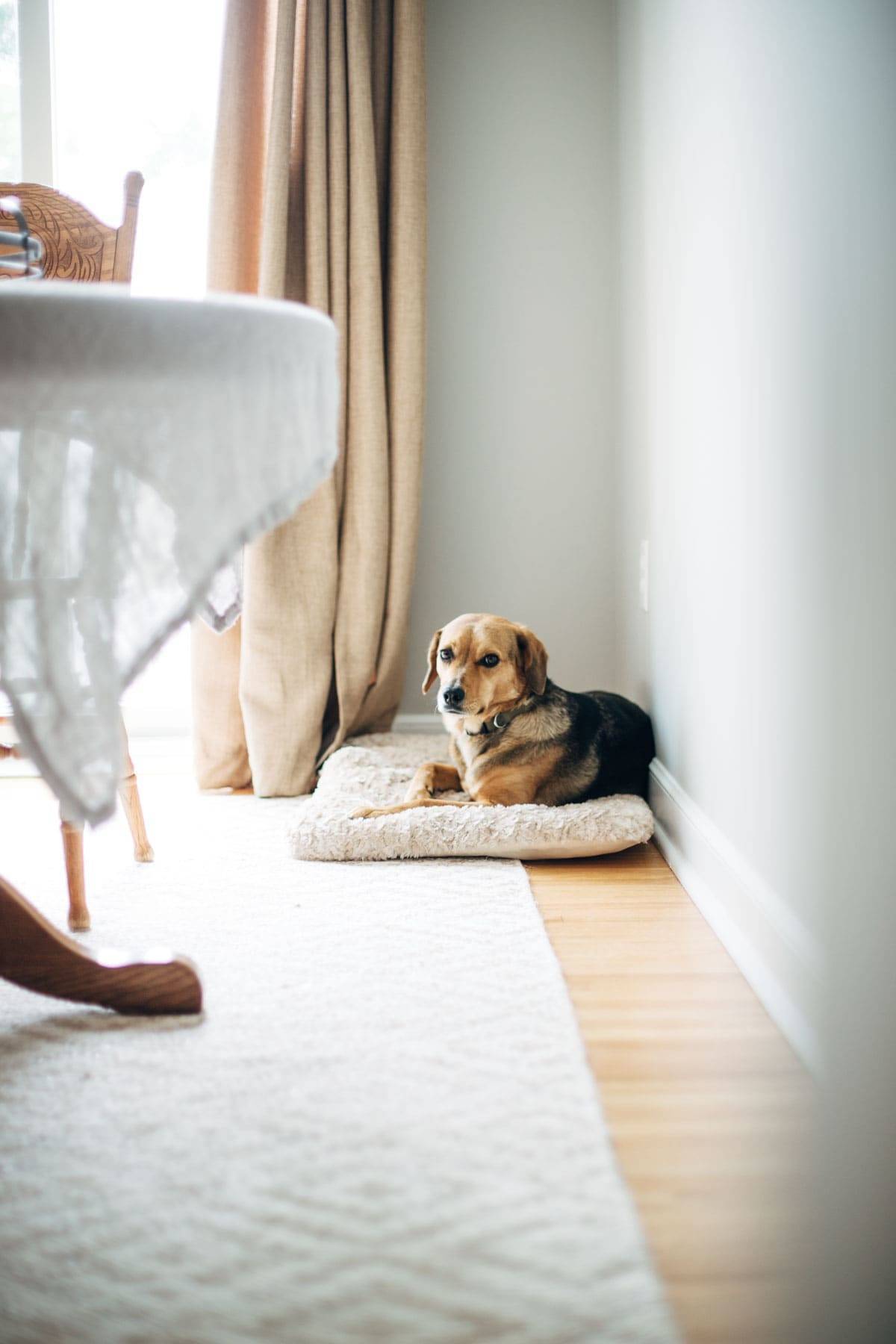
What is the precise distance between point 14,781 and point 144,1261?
Answer: 2.02 m

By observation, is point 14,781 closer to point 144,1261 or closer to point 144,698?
point 144,698

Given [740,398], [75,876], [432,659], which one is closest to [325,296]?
[432,659]

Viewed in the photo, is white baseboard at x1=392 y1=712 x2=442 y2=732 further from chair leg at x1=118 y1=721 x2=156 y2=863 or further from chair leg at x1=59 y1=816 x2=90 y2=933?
chair leg at x1=59 y1=816 x2=90 y2=933

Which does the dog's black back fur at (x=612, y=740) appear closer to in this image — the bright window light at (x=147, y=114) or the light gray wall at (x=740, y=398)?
the light gray wall at (x=740, y=398)

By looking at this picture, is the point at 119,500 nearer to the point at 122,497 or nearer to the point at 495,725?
the point at 122,497

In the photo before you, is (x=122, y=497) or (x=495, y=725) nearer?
(x=122, y=497)

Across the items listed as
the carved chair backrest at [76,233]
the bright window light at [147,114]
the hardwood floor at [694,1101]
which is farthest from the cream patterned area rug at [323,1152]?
the bright window light at [147,114]

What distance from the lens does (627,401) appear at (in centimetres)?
278

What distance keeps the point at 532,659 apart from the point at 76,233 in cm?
117

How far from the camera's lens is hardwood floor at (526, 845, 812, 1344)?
0.90 m

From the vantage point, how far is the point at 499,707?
2.27 m

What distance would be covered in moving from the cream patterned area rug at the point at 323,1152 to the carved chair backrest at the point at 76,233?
1177 mm

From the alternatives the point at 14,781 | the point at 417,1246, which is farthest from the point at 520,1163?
the point at 14,781

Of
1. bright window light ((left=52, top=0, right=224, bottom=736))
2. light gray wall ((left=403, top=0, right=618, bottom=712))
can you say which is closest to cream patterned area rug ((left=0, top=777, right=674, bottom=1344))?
light gray wall ((left=403, top=0, right=618, bottom=712))
